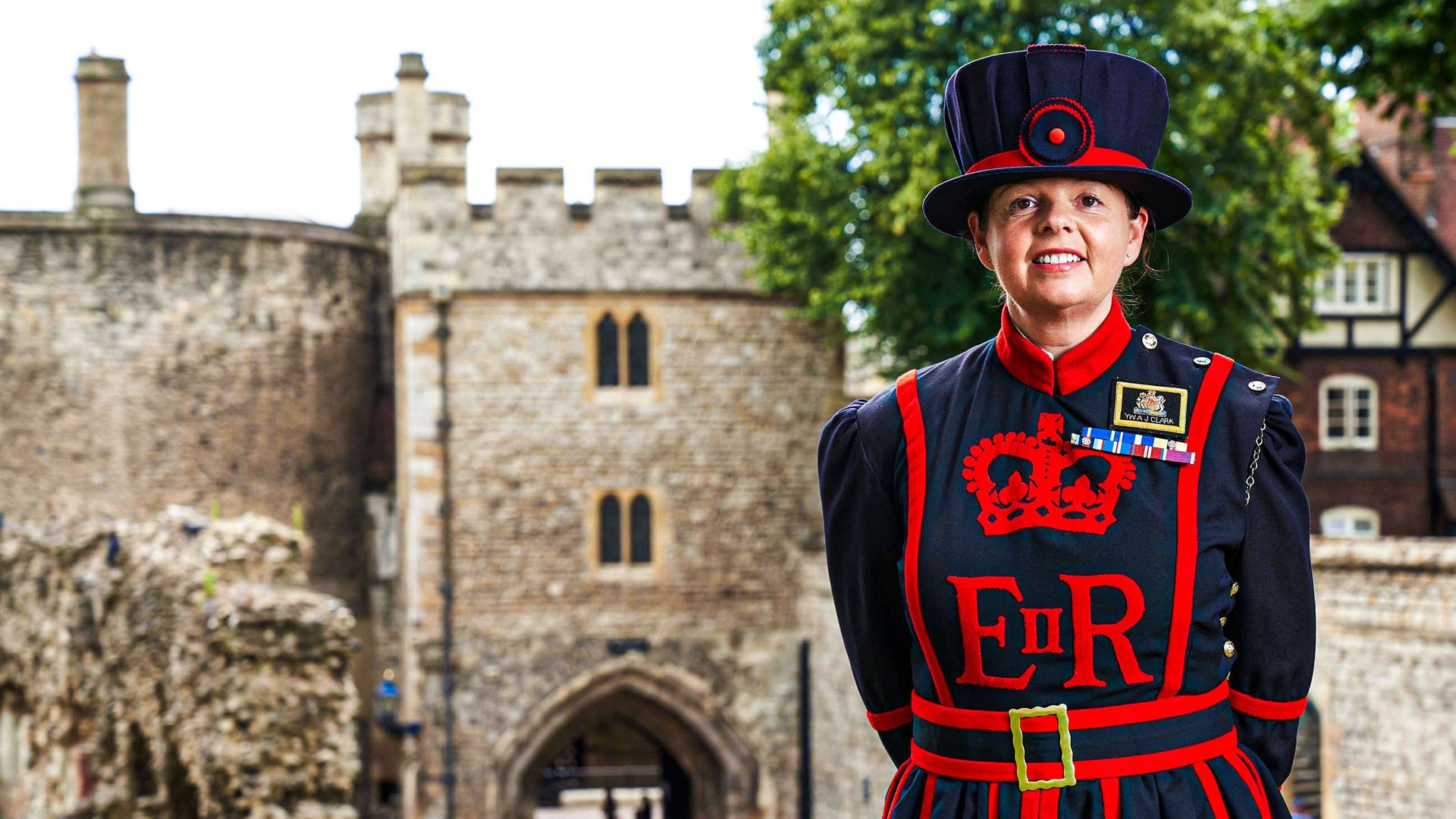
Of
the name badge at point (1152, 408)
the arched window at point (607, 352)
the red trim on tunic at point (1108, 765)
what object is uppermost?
the arched window at point (607, 352)

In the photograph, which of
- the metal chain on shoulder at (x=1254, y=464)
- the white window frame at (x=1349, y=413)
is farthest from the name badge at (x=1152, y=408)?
the white window frame at (x=1349, y=413)

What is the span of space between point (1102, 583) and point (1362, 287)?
22.4 m

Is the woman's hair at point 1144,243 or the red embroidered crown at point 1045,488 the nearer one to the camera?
the red embroidered crown at point 1045,488

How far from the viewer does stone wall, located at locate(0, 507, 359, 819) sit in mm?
11617

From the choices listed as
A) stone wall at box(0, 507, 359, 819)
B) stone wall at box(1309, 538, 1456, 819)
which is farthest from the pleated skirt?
stone wall at box(1309, 538, 1456, 819)

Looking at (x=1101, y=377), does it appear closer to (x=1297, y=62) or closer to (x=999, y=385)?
(x=999, y=385)

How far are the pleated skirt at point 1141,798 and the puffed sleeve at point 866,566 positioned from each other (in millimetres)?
313

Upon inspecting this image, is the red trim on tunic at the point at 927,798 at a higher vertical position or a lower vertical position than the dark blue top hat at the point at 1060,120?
lower

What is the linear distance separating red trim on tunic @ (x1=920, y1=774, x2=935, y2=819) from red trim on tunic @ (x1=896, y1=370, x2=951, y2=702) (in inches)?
5.5

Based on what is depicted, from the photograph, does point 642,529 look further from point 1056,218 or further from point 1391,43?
point 1056,218

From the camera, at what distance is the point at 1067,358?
2977 millimetres

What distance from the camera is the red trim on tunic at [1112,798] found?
110 inches

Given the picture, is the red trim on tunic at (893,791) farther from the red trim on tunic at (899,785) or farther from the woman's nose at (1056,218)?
the woman's nose at (1056,218)

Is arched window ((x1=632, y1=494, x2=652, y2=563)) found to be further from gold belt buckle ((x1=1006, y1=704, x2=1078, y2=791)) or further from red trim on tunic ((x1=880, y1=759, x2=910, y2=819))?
gold belt buckle ((x1=1006, y1=704, x2=1078, y2=791))
